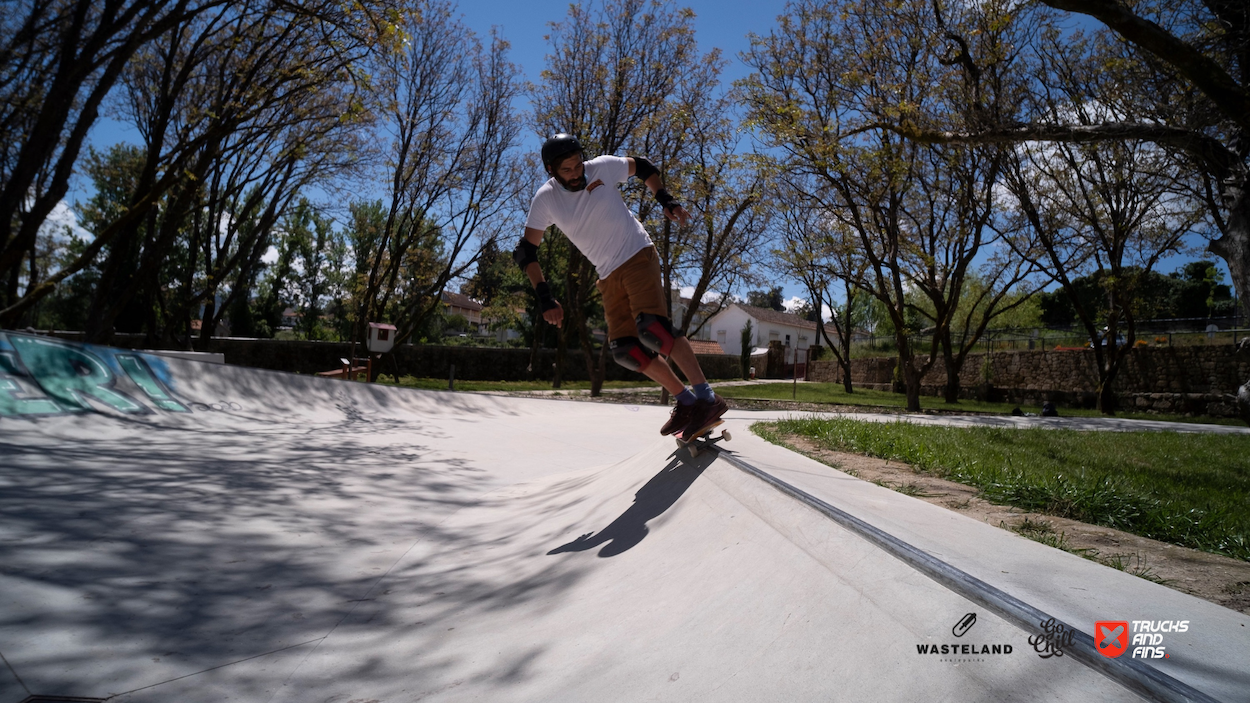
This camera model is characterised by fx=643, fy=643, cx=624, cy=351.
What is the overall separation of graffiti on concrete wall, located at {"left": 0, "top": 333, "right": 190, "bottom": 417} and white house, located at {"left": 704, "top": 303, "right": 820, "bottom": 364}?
212 feet

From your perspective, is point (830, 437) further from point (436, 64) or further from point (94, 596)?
point (436, 64)

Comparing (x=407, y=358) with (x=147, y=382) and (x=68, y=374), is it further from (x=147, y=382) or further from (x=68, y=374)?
(x=68, y=374)

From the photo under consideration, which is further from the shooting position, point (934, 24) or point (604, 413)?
point (934, 24)

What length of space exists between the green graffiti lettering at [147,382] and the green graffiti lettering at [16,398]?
1092 mm

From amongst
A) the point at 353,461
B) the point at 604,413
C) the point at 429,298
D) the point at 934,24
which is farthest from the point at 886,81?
the point at 429,298

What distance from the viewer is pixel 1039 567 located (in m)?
1.80

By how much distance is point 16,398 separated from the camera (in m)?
5.72

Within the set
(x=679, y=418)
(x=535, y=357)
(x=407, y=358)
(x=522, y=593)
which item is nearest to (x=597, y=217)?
(x=679, y=418)

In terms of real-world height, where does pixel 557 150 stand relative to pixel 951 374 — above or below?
above

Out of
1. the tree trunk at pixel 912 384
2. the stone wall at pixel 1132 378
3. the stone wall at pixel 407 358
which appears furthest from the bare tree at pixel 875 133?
the stone wall at pixel 407 358

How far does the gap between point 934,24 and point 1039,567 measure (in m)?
15.0

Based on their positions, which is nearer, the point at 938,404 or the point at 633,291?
the point at 633,291

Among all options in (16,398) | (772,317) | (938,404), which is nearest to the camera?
(16,398)

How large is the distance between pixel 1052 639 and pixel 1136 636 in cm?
29
